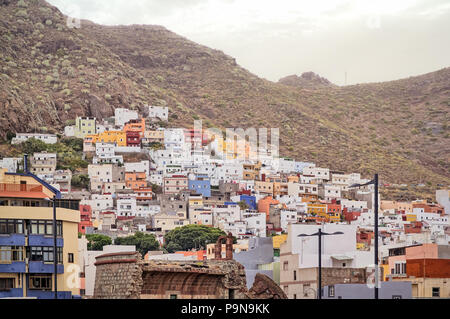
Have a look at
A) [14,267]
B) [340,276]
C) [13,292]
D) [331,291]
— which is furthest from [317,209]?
[13,292]

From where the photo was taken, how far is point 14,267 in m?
25.6

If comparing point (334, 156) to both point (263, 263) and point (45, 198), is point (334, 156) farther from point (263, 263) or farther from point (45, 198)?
point (45, 198)

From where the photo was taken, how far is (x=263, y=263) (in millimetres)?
40812

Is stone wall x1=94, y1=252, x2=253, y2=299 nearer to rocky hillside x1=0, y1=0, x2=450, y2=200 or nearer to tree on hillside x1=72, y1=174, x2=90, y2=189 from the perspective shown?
tree on hillside x1=72, y1=174, x2=90, y2=189

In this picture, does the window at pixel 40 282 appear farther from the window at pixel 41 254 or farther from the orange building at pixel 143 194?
the orange building at pixel 143 194

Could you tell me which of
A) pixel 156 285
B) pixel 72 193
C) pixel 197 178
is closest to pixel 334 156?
pixel 197 178

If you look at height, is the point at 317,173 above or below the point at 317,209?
above

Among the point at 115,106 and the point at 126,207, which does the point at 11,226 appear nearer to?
the point at 126,207

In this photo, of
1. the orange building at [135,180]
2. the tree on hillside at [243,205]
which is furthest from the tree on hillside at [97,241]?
the orange building at [135,180]

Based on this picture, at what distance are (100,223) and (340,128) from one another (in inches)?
4167

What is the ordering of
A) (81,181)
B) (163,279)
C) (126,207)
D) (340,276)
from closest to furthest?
(163,279) < (340,276) < (126,207) < (81,181)

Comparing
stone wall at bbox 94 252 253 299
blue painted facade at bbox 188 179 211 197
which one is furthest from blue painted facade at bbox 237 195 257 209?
stone wall at bbox 94 252 253 299

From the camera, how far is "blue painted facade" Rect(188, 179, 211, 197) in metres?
115

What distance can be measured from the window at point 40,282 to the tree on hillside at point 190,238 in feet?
185
